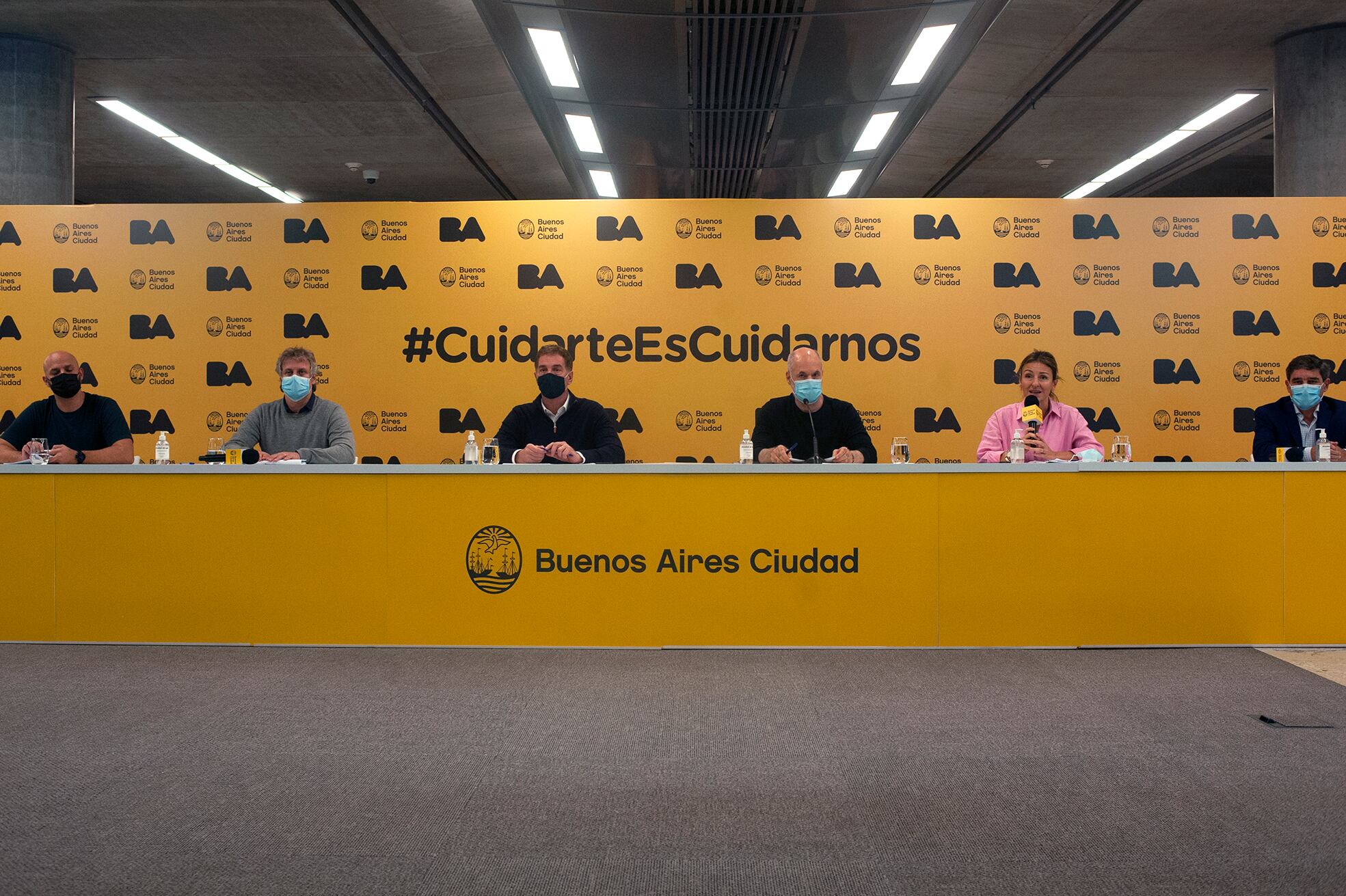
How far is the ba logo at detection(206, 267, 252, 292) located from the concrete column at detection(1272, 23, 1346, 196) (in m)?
6.97

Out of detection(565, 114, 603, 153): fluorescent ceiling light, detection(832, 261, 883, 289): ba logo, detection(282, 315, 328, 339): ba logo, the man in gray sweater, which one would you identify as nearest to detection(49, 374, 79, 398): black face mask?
the man in gray sweater

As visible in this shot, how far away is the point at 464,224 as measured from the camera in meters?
5.92

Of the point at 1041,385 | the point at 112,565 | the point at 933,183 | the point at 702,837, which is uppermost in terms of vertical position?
the point at 933,183

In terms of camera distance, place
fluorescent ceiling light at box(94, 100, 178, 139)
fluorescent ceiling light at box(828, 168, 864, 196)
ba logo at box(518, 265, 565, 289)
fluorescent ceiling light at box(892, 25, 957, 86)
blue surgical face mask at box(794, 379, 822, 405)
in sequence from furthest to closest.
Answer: fluorescent ceiling light at box(828, 168, 864, 196), fluorescent ceiling light at box(94, 100, 178, 139), ba logo at box(518, 265, 565, 289), fluorescent ceiling light at box(892, 25, 957, 86), blue surgical face mask at box(794, 379, 822, 405)

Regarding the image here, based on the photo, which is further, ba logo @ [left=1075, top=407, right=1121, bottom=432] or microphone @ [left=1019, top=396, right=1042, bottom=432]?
ba logo @ [left=1075, top=407, right=1121, bottom=432]

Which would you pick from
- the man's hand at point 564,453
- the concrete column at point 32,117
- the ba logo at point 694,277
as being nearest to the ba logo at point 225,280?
the concrete column at point 32,117

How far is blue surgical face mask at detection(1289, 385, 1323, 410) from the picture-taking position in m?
4.39

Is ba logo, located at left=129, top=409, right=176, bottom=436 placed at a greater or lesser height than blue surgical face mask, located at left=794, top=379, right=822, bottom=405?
lesser

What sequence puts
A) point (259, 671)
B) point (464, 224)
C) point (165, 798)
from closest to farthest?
point (165, 798) → point (259, 671) → point (464, 224)

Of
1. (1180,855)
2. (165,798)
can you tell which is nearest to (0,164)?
(165,798)

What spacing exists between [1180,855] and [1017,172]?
8.18 meters

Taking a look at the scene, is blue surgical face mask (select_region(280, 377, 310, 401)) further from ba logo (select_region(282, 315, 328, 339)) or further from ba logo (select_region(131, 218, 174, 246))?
ba logo (select_region(131, 218, 174, 246))

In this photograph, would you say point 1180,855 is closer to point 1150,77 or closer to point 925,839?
point 925,839

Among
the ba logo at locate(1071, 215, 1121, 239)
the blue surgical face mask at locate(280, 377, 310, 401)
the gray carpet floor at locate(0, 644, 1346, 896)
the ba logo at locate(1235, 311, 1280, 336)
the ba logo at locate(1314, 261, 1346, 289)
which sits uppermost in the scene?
the ba logo at locate(1071, 215, 1121, 239)
